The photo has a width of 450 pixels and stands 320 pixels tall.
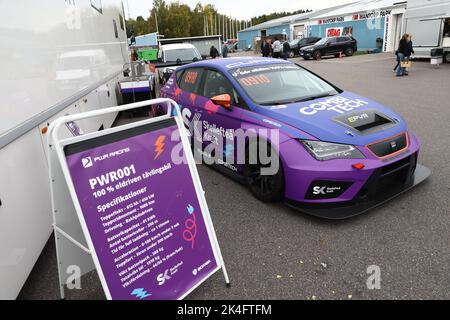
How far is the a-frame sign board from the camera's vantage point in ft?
7.24

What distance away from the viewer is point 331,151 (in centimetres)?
346

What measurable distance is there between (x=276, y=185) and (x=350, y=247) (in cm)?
99

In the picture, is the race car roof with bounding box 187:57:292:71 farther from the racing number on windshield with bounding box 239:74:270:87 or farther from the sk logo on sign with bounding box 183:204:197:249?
the sk logo on sign with bounding box 183:204:197:249

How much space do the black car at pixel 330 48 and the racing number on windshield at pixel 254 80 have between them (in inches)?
892

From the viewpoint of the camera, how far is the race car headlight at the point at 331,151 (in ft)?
11.2

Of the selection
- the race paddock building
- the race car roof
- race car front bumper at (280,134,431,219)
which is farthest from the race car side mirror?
the race paddock building

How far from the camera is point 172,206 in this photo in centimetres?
256

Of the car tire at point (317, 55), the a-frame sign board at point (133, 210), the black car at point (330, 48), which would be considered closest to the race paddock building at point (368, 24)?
the black car at point (330, 48)

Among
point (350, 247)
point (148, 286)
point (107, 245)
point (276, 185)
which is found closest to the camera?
point (107, 245)

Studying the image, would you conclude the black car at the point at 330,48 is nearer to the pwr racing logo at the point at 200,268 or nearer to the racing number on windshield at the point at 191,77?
the racing number on windshield at the point at 191,77

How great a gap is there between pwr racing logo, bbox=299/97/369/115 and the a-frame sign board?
5.86ft

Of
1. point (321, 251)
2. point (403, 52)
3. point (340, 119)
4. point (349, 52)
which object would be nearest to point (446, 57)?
point (403, 52)

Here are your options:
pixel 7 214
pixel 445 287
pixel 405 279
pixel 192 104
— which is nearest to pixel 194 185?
pixel 7 214

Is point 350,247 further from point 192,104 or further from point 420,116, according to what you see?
point 420,116
